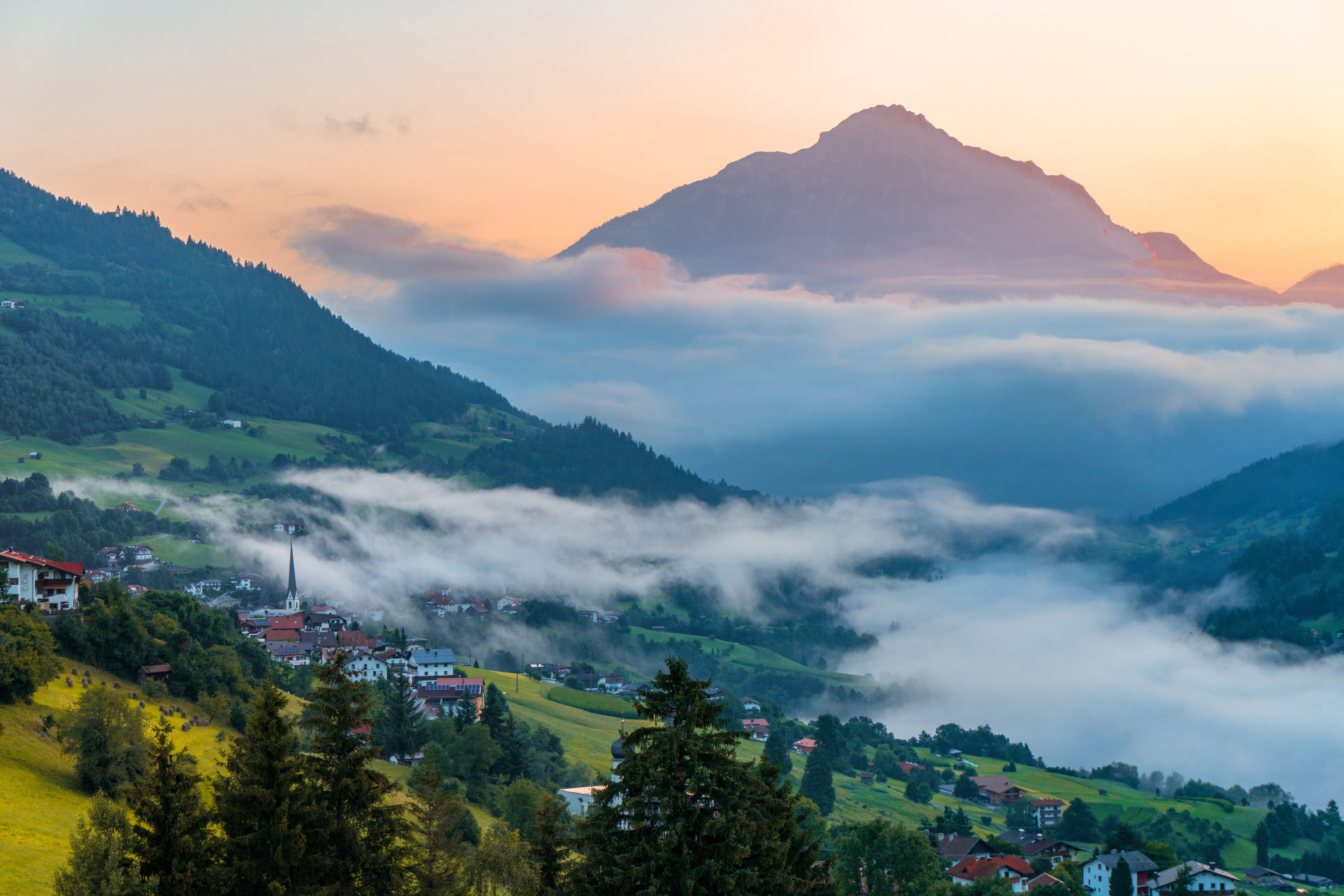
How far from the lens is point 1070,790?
19925 centimetres

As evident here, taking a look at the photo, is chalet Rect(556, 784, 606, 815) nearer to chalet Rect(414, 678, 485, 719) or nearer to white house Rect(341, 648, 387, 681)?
chalet Rect(414, 678, 485, 719)

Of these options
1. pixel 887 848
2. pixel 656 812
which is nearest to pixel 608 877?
pixel 656 812

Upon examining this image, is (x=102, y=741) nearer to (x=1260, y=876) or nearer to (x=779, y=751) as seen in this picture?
(x=779, y=751)

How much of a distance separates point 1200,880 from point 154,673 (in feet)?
349

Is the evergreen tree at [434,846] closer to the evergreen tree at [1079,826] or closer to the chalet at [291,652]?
the chalet at [291,652]

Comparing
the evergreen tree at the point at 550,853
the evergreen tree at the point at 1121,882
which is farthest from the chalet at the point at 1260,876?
the evergreen tree at the point at 550,853

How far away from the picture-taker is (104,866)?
33812 millimetres

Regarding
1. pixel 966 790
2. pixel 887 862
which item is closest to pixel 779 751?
pixel 966 790

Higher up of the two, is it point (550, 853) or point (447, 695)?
point (550, 853)

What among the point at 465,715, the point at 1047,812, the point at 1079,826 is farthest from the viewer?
the point at 1047,812

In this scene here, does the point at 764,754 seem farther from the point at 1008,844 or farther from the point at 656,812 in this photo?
the point at 1008,844

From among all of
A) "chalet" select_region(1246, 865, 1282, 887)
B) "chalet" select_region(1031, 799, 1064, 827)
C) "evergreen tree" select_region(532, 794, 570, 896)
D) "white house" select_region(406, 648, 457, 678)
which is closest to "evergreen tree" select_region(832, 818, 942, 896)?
"evergreen tree" select_region(532, 794, 570, 896)

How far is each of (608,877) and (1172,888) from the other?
104 m

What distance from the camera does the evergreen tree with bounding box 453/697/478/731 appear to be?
109 metres
